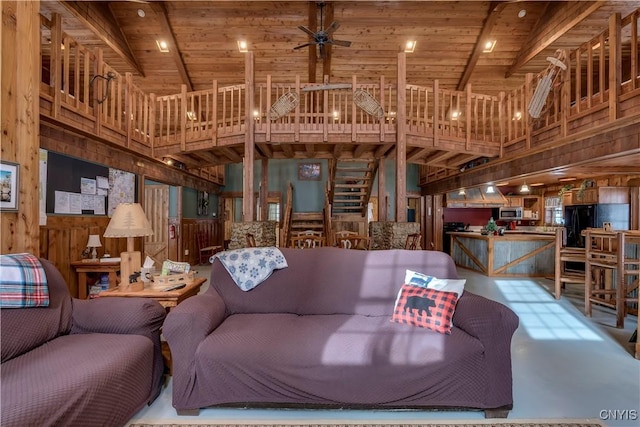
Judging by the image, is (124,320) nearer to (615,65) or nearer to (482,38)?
(615,65)

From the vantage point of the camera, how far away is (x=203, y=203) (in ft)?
28.3

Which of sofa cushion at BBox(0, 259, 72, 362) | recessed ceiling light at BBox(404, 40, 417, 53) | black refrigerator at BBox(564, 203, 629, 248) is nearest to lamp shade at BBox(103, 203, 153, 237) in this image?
Answer: sofa cushion at BBox(0, 259, 72, 362)

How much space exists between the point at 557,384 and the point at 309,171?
334 inches

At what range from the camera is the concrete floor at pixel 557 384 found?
6.00ft

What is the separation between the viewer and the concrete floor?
72.0 inches

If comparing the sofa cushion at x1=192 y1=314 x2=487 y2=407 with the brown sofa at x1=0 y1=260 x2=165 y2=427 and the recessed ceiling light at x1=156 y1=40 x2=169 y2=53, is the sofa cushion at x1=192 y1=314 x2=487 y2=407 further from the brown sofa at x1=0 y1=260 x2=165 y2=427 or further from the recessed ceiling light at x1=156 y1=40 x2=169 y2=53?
the recessed ceiling light at x1=156 y1=40 x2=169 y2=53

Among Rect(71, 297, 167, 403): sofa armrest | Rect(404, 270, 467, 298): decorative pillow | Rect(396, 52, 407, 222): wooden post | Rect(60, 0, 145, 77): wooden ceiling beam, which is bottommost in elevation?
Rect(71, 297, 167, 403): sofa armrest

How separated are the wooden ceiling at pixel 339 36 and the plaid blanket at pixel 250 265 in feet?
19.3

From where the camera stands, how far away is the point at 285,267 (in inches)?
97.0

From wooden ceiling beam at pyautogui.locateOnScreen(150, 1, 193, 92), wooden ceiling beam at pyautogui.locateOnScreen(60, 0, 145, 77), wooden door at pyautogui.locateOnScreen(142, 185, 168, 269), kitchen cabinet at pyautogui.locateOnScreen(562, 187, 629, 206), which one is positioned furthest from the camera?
wooden door at pyautogui.locateOnScreen(142, 185, 168, 269)

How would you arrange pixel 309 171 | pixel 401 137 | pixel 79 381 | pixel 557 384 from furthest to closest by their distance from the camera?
pixel 309 171 < pixel 401 137 < pixel 557 384 < pixel 79 381

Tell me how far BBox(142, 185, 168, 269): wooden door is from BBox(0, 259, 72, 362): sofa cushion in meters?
5.39

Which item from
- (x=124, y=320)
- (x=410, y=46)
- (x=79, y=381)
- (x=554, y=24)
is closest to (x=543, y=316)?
(x=124, y=320)

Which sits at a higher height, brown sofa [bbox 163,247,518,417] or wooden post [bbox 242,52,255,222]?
wooden post [bbox 242,52,255,222]
